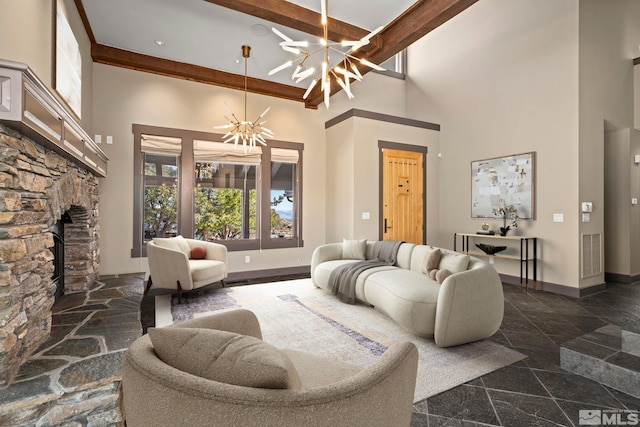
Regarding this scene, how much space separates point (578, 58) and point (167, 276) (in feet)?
21.3

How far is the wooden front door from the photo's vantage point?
237 inches

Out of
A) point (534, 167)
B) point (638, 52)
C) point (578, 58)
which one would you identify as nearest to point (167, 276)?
point (534, 167)

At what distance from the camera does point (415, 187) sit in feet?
21.0

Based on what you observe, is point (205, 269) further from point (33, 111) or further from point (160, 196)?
point (33, 111)

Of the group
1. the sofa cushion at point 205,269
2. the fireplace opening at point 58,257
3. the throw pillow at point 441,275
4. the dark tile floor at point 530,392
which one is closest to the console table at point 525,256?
the dark tile floor at point 530,392

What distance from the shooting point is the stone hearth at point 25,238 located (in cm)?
167

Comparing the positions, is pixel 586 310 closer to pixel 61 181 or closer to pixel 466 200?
pixel 466 200

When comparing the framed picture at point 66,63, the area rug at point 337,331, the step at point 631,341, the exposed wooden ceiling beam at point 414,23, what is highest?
the exposed wooden ceiling beam at point 414,23

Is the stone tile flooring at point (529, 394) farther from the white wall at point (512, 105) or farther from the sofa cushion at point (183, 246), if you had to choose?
the sofa cushion at point (183, 246)

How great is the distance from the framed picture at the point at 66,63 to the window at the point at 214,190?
4.80 feet

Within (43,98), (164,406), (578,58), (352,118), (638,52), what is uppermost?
(638,52)

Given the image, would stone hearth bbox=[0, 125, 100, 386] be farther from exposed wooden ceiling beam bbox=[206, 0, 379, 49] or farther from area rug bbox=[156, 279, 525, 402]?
exposed wooden ceiling beam bbox=[206, 0, 379, 49]

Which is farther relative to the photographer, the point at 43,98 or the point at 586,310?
the point at 586,310

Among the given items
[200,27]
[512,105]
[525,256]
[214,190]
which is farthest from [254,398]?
[512,105]
